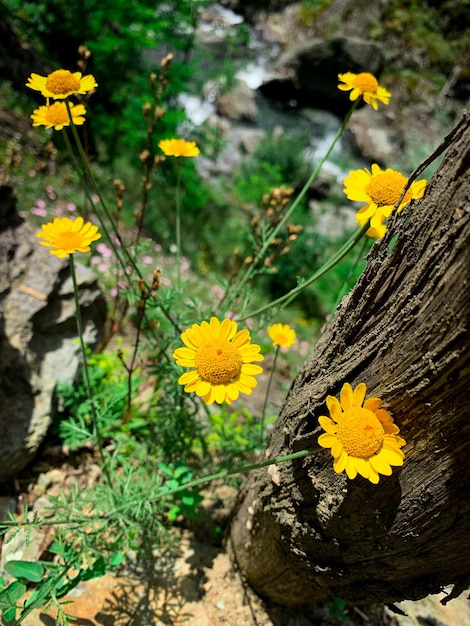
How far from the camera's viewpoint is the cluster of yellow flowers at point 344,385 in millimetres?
957

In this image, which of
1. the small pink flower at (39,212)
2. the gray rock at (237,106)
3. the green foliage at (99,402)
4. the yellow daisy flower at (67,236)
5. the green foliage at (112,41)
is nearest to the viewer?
the yellow daisy flower at (67,236)

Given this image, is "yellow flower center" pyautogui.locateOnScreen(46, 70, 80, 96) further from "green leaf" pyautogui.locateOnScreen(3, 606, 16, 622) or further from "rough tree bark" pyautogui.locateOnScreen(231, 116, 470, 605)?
"green leaf" pyautogui.locateOnScreen(3, 606, 16, 622)

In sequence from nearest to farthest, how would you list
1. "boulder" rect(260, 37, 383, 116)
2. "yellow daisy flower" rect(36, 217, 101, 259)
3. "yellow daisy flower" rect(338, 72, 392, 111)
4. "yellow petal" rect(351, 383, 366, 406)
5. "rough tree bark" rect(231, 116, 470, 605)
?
"rough tree bark" rect(231, 116, 470, 605), "yellow petal" rect(351, 383, 366, 406), "yellow daisy flower" rect(36, 217, 101, 259), "yellow daisy flower" rect(338, 72, 392, 111), "boulder" rect(260, 37, 383, 116)

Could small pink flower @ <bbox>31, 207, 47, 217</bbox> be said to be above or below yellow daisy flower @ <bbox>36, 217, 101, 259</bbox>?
above

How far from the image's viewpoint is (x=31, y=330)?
2.27 metres

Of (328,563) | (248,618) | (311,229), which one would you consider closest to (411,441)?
(328,563)

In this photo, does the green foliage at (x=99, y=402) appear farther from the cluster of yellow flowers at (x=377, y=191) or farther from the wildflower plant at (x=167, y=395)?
the cluster of yellow flowers at (x=377, y=191)

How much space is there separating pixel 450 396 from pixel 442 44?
482 inches

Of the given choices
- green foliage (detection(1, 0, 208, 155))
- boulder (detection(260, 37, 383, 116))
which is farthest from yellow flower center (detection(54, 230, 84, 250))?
boulder (detection(260, 37, 383, 116))

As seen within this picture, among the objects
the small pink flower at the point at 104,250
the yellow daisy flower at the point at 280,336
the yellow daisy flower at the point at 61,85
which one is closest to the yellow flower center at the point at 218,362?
the yellow daisy flower at the point at 280,336

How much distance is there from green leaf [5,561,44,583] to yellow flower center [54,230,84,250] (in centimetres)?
103

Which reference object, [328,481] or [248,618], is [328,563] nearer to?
[328,481]

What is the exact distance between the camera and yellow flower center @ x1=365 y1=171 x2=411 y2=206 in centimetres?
117

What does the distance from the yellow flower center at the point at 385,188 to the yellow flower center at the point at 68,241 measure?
2.71 feet
